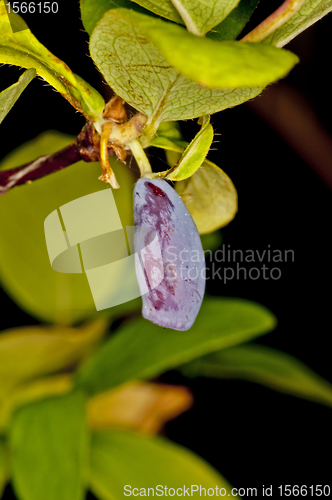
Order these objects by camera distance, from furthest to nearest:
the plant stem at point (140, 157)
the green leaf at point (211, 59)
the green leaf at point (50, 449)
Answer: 1. the green leaf at point (50, 449)
2. the plant stem at point (140, 157)
3. the green leaf at point (211, 59)

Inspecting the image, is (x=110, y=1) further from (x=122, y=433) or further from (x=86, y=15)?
(x=122, y=433)

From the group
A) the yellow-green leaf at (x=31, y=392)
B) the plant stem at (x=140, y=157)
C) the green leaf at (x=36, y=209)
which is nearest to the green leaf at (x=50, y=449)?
the yellow-green leaf at (x=31, y=392)

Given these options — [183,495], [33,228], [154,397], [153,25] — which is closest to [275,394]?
[154,397]

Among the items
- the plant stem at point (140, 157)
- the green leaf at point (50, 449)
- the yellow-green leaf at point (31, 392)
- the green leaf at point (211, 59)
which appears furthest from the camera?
the yellow-green leaf at point (31, 392)

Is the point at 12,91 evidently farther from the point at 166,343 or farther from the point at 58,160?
the point at 166,343

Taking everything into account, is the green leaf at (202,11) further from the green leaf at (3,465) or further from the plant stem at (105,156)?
the green leaf at (3,465)

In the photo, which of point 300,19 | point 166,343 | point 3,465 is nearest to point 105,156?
point 300,19
